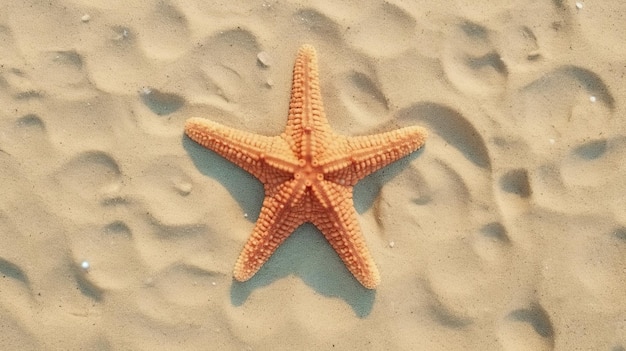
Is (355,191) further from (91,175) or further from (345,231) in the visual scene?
(91,175)

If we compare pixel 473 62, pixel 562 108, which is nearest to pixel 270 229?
pixel 473 62

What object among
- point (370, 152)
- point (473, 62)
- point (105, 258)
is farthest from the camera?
point (473, 62)

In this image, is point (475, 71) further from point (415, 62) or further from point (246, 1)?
point (246, 1)

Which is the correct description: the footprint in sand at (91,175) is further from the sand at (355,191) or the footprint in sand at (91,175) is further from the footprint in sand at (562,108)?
the footprint in sand at (562,108)

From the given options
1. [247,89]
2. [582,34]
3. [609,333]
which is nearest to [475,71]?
[582,34]

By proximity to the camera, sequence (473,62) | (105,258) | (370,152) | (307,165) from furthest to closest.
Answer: (473,62) < (105,258) < (370,152) < (307,165)

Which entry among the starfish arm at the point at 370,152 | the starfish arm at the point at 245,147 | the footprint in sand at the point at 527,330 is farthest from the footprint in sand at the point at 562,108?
the starfish arm at the point at 245,147
